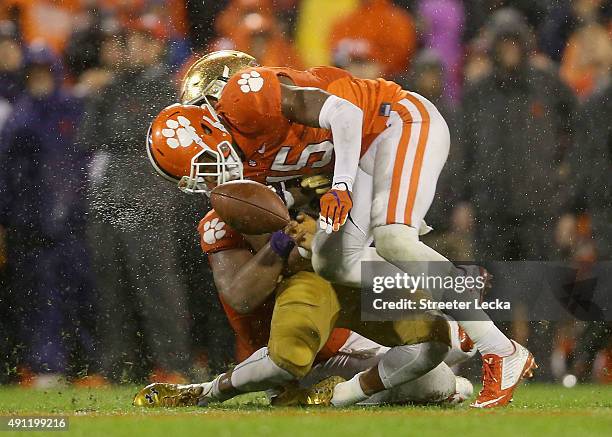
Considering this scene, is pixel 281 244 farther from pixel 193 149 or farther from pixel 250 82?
pixel 250 82

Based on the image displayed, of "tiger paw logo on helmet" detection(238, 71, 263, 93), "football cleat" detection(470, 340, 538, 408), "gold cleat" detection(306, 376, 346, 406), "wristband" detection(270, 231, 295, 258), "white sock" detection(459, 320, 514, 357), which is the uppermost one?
"tiger paw logo on helmet" detection(238, 71, 263, 93)

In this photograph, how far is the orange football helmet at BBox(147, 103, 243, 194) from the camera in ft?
15.1

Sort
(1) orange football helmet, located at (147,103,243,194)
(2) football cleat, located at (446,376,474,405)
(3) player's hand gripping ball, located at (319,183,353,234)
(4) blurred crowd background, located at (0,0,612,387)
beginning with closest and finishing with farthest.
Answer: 1. (3) player's hand gripping ball, located at (319,183,353,234)
2. (1) orange football helmet, located at (147,103,243,194)
3. (2) football cleat, located at (446,376,474,405)
4. (4) blurred crowd background, located at (0,0,612,387)

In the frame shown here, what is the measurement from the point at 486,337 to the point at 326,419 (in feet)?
2.88

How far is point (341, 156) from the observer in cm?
438

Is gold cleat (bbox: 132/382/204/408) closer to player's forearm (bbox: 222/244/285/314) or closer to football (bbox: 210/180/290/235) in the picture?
player's forearm (bbox: 222/244/285/314)

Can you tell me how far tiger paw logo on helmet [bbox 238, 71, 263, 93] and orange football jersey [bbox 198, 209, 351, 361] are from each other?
1.82ft

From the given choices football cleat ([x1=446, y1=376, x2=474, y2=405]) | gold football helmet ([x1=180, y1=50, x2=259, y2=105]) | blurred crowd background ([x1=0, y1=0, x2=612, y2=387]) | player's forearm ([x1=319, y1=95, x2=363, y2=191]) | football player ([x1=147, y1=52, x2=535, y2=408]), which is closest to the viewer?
player's forearm ([x1=319, y1=95, x2=363, y2=191])

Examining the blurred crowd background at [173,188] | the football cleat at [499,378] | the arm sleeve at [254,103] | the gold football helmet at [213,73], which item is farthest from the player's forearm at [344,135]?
the blurred crowd background at [173,188]

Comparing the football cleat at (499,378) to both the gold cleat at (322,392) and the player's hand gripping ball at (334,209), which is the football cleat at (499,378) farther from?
the player's hand gripping ball at (334,209)

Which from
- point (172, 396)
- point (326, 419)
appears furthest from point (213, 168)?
point (326, 419)

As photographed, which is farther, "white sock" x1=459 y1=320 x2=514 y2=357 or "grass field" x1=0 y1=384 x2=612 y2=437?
"white sock" x1=459 y1=320 x2=514 y2=357

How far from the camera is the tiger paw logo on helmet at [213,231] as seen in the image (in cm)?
484

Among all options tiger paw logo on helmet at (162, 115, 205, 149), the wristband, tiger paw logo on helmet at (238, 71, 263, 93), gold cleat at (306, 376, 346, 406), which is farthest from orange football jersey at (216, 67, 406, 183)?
gold cleat at (306, 376, 346, 406)
